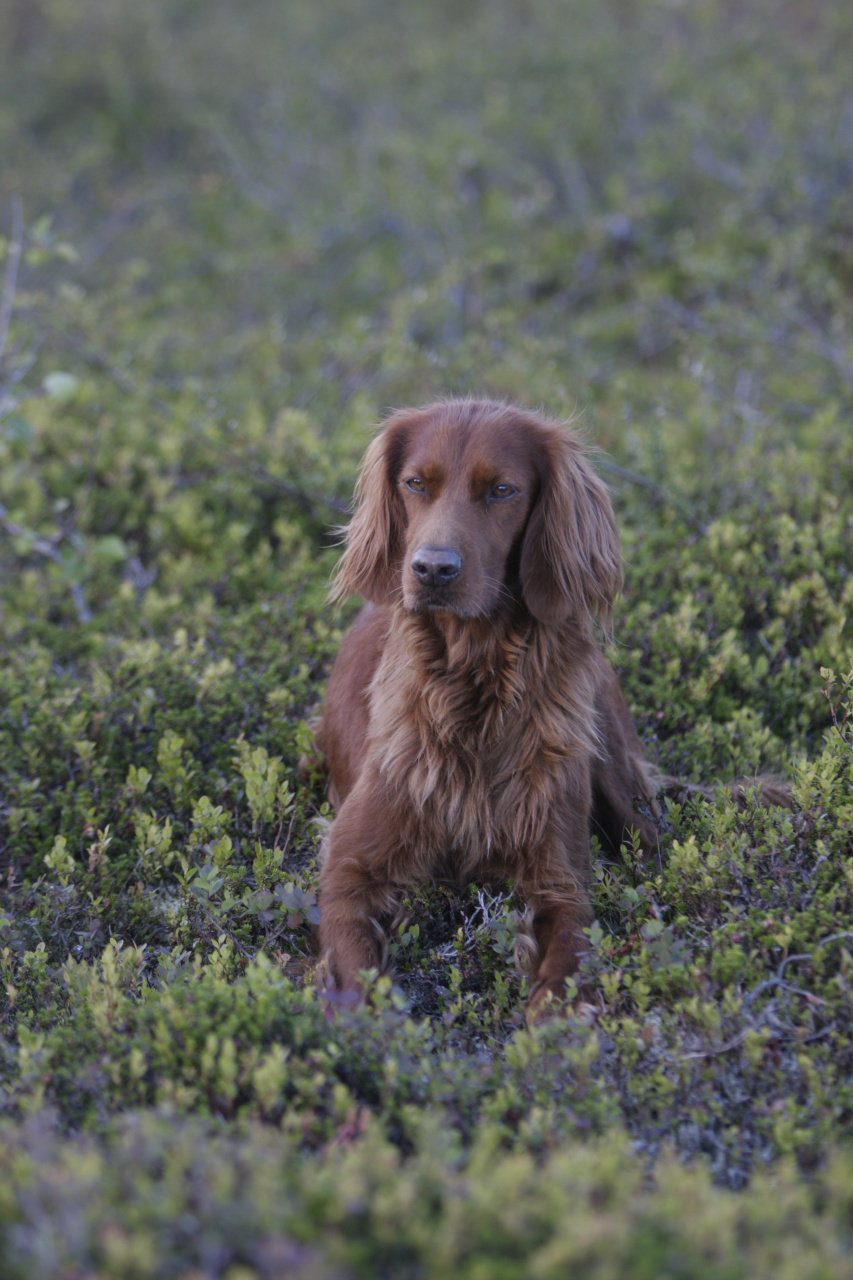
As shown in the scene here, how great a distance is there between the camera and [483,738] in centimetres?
303

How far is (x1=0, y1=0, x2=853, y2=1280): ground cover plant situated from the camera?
5.55ft

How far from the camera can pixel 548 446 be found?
10.4 feet

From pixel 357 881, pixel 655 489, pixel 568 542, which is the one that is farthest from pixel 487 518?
pixel 655 489

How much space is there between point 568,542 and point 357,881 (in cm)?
111

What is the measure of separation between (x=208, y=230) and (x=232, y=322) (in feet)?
5.99

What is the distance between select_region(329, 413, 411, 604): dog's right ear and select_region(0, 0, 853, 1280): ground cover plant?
2.15 feet

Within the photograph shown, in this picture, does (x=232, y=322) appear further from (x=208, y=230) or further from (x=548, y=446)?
(x=548, y=446)

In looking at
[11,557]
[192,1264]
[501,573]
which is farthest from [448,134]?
[192,1264]

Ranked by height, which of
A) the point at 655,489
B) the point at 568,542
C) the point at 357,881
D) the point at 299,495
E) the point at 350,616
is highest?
the point at 655,489

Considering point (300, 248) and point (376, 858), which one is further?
point (300, 248)

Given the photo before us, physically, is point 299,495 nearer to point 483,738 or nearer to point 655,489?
point 655,489

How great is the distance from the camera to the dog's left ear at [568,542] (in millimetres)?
3010

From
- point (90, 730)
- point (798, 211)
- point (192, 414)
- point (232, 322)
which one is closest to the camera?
point (90, 730)

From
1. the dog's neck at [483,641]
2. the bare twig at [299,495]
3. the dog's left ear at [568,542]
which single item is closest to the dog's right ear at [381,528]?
the dog's neck at [483,641]
